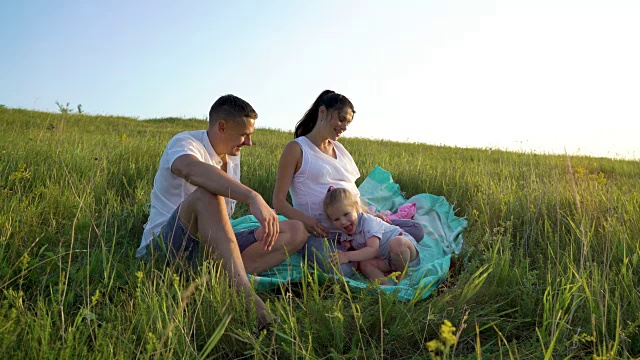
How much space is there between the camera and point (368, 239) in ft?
12.7

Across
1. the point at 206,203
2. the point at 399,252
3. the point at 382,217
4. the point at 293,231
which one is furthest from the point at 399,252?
the point at 206,203

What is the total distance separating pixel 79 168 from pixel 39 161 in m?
0.46

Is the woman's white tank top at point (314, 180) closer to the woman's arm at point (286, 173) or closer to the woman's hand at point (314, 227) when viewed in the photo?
the woman's arm at point (286, 173)

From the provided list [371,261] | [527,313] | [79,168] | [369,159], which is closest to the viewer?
[527,313]

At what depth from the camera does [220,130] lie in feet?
11.7

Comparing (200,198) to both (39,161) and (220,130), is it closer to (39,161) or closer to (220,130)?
(220,130)

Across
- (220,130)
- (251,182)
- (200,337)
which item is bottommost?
(200,337)

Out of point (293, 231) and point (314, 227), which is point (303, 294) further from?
point (314, 227)

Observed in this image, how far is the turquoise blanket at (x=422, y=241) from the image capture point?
3314 millimetres

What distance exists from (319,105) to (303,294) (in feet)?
6.51

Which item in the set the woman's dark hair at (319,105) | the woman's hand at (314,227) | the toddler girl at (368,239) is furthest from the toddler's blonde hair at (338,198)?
the woman's dark hair at (319,105)

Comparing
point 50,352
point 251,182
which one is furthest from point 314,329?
point 251,182

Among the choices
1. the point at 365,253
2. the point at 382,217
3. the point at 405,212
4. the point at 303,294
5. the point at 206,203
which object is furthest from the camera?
the point at 405,212

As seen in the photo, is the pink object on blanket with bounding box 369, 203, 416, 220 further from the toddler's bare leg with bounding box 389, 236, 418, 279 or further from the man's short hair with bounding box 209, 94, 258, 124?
the man's short hair with bounding box 209, 94, 258, 124
